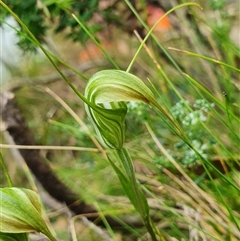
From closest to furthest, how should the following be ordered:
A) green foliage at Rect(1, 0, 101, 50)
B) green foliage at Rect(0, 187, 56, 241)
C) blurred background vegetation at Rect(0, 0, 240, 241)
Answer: green foliage at Rect(0, 187, 56, 241), blurred background vegetation at Rect(0, 0, 240, 241), green foliage at Rect(1, 0, 101, 50)

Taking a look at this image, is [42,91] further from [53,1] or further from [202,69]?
[53,1]

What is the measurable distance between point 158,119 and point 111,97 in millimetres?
543

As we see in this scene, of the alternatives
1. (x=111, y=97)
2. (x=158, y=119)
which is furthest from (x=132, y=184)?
(x=158, y=119)

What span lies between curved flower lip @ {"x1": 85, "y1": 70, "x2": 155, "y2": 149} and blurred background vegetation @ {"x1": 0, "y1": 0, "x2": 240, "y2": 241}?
0.42ft

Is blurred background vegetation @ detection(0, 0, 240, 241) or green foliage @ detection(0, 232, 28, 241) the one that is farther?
blurred background vegetation @ detection(0, 0, 240, 241)

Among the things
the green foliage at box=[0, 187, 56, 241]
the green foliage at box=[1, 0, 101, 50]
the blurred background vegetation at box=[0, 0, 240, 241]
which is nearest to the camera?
the green foliage at box=[0, 187, 56, 241]

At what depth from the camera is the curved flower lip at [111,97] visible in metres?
0.49

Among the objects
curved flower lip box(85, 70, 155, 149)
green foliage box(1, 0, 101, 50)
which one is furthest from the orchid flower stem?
green foliage box(1, 0, 101, 50)

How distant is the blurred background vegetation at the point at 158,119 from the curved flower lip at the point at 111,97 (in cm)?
13

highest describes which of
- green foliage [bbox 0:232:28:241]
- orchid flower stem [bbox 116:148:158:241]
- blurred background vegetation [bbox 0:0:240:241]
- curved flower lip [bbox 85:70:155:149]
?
blurred background vegetation [bbox 0:0:240:241]

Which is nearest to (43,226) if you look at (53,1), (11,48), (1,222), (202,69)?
(1,222)

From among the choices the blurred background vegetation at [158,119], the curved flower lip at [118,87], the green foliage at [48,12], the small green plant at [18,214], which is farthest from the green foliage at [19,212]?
the green foliage at [48,12]

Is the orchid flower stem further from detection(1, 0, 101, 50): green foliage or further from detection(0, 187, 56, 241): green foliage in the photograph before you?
detection(1, 0, 101, 50): green foliage

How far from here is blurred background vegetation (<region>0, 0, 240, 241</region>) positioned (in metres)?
0.83
